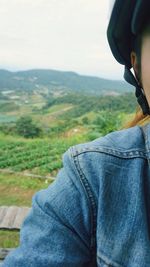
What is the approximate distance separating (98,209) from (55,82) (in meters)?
89.5

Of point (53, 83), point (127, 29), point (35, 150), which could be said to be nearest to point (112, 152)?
point (127, 29)

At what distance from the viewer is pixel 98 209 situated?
110 cm

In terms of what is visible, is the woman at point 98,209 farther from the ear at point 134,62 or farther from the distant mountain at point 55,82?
the distant mountain at point 55,82

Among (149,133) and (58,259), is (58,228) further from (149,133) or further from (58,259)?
(149,133)

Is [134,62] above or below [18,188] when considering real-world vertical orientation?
above

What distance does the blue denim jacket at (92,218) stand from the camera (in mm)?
1080

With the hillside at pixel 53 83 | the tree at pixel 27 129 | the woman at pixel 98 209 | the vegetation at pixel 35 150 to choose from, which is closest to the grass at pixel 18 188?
the vegetation at pixel 35 150

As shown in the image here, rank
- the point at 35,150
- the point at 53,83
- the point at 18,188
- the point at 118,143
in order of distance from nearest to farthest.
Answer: the point at 118,143 → the point at 18,188 → the point at 35,150 → the point at 53,83

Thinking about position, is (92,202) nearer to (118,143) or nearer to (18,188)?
(118,143)

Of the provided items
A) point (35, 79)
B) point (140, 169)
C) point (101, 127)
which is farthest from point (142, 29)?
point (35, 79)

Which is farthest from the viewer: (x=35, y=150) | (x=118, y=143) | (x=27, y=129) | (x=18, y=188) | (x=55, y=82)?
(x=55, y=82)

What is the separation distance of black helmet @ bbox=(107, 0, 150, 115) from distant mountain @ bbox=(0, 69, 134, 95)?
7427cm

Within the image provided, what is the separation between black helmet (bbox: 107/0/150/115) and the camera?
110 cm

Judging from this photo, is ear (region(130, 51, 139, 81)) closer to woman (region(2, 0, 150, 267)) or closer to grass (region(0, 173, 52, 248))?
woman (region(2, 0, 150, 267))
